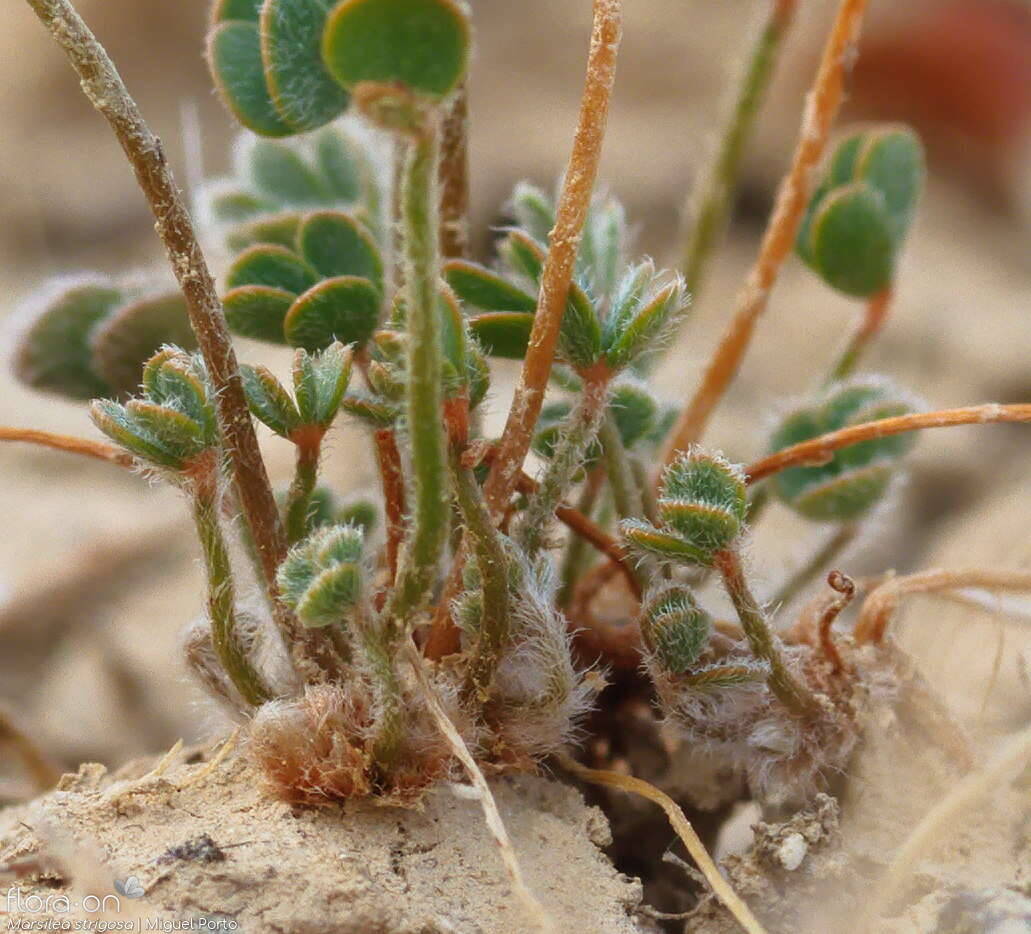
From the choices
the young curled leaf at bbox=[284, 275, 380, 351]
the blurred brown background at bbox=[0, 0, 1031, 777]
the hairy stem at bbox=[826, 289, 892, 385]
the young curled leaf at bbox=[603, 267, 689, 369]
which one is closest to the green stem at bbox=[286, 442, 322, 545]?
the young curled leaf at bbox=[284, 275, 380, 351]

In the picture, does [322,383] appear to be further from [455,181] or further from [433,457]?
[455,181]

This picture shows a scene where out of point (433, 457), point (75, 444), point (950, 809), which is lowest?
point (950, 809)

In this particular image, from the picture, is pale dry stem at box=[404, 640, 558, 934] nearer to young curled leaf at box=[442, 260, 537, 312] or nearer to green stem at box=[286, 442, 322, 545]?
green stem at box=[286, 442, 322, 545]

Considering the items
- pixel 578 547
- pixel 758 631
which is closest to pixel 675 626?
pixel 758 631

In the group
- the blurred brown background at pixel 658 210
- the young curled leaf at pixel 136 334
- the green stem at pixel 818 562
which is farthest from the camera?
the blurred brown background at pixel 658 210

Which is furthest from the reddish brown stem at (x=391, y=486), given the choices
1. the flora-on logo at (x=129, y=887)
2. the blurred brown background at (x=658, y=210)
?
the blurred brown background at (x=658, y=210)

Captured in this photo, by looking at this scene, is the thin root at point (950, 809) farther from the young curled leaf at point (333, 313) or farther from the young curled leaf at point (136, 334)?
the young curled leaf at point (136, 334)
